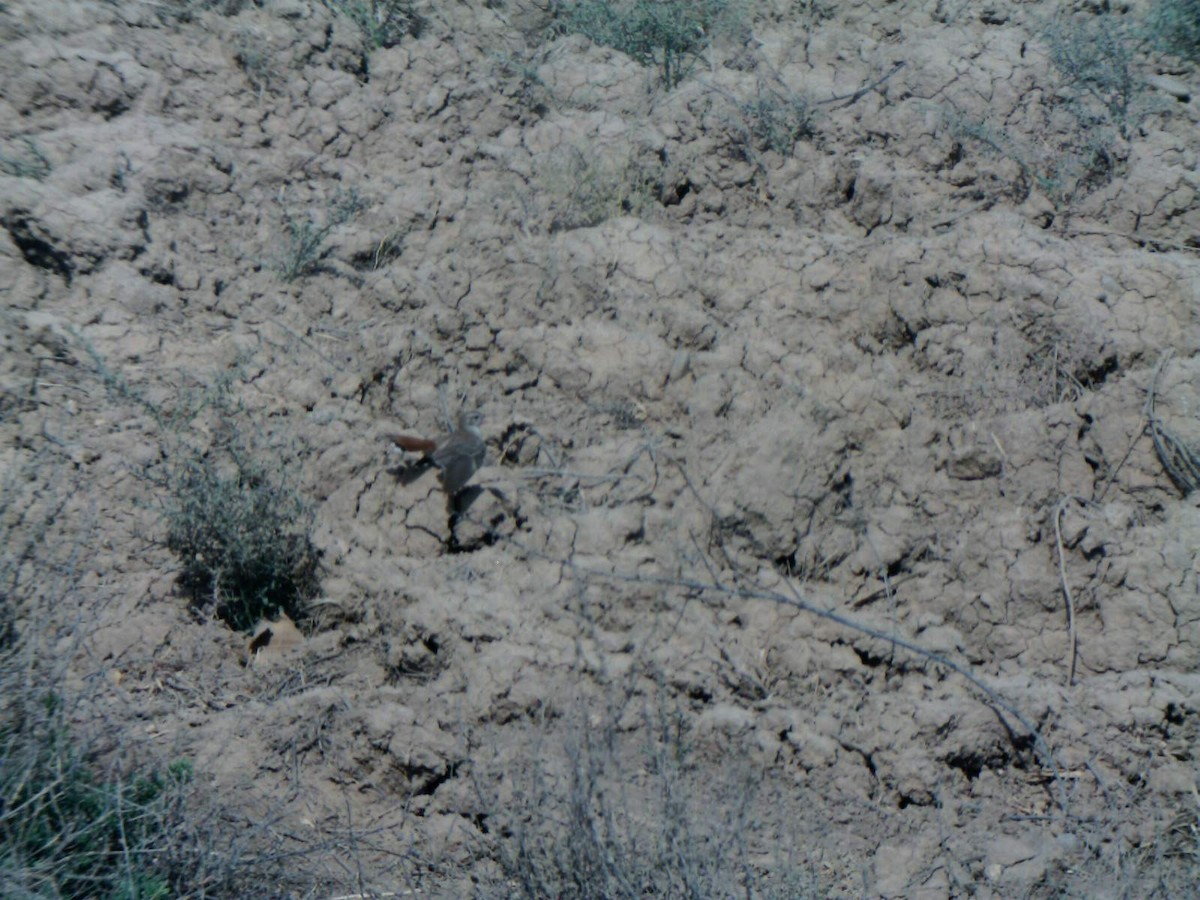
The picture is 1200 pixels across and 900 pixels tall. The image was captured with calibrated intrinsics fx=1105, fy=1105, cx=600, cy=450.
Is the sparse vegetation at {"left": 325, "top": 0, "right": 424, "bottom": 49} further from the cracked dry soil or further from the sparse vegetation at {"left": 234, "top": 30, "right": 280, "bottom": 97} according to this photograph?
the sparse vegetation at {"left": 234, "top": 30, "right": 280, "bottom": 97}

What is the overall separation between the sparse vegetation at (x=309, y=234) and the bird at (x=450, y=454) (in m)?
0.87

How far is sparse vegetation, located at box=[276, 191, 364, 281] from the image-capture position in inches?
156

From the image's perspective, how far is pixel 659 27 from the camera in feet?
15.4

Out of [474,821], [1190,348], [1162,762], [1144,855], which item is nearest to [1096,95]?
[1190,348]

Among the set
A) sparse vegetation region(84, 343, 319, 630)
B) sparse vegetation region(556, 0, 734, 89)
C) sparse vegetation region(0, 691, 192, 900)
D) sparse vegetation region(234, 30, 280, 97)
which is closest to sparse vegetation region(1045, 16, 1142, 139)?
sparse vegetation region(556, 0, 734, 89)

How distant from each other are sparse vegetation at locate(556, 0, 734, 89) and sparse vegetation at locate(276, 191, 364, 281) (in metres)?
1.41

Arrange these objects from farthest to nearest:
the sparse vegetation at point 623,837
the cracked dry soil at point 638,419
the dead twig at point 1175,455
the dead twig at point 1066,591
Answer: the dead twig at point 1175,455 → the dead twig at point 1066,591 → the cracked dry soil at point 638,419 → the sparse vegetation at point 623,837

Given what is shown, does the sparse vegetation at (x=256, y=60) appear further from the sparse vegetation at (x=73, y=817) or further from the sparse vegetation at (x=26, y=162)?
the sparse vegetation at (x=73, y=817)

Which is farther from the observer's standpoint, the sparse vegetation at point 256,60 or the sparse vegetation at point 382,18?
the sparse vegetation at point 382,18

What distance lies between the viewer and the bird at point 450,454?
3.47m

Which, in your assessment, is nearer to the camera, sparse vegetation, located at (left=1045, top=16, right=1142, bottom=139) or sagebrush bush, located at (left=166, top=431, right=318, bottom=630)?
sagebrush bush, located at (left=166, top=431, right=318, bottom=630)

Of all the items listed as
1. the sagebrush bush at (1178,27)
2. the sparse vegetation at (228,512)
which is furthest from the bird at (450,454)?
the sagebrush bush at (1178,27)

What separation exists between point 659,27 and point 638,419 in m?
1.99

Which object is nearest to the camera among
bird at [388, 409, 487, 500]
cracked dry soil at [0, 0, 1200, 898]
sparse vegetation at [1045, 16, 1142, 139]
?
cracked dry soil at [0, 0, 1200, 898]
